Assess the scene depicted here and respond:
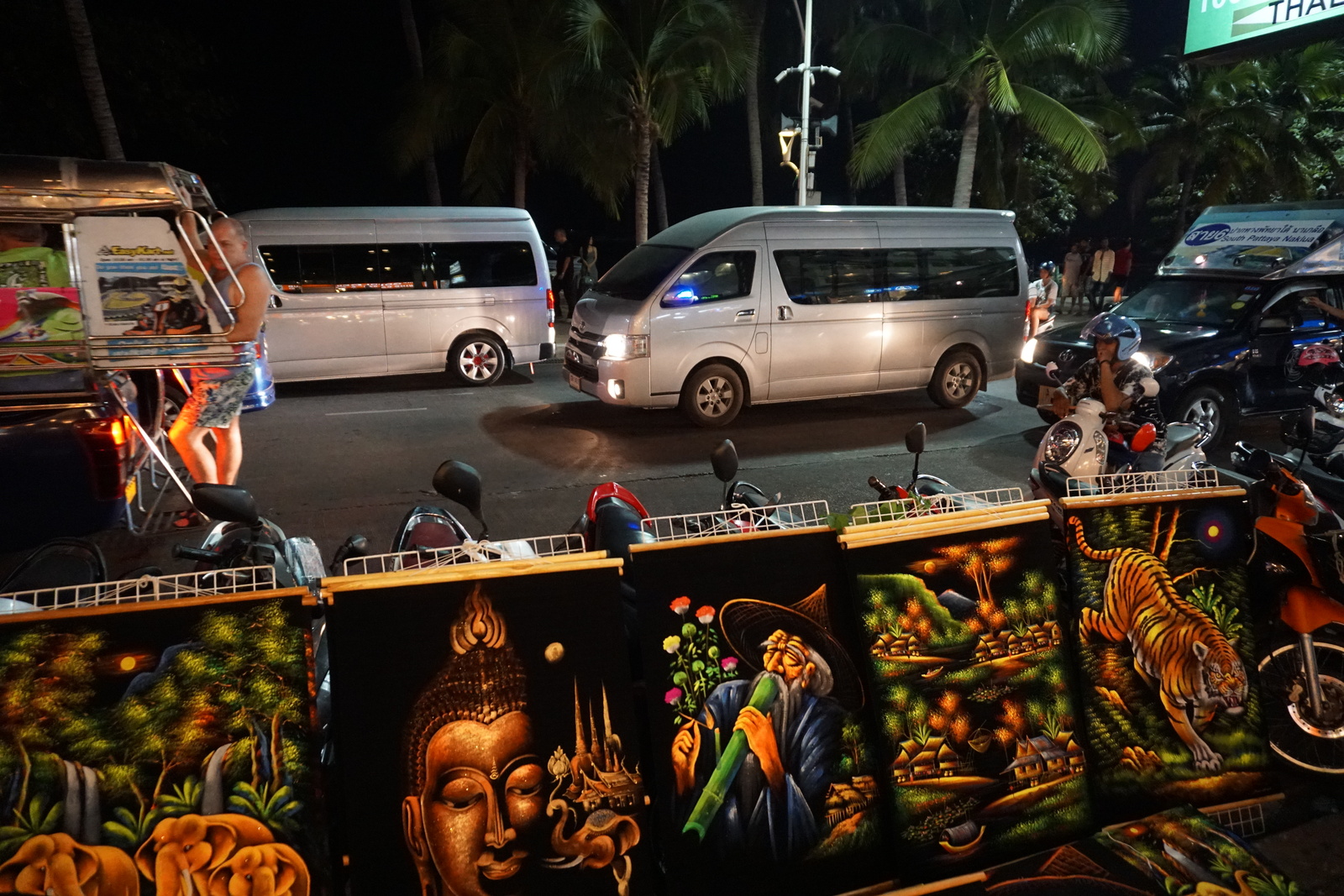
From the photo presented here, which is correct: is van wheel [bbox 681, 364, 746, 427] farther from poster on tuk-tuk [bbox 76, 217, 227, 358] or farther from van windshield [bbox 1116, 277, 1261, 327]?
poster on tuk-tuk [bbox 76, 217, 227, 358]

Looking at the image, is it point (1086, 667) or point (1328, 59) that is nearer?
point (1086, 667)

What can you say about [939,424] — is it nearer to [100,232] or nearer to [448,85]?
[100,232]

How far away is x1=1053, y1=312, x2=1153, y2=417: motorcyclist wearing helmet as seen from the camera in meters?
5.42

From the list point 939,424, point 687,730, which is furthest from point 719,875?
point 939,424

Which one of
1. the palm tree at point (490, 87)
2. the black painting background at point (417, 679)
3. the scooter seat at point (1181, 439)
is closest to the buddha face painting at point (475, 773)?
the black painting background at point (417, 679)

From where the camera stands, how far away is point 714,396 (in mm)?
9547

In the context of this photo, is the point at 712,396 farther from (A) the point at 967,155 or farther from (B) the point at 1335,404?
(A) the point at 967,155

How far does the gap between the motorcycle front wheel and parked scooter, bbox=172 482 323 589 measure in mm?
3658

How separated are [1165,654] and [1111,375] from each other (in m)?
2.97

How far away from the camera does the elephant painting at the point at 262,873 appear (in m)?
2.04

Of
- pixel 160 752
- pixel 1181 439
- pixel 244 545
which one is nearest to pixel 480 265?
pixel 1181 439

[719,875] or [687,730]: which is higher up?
[687,730]

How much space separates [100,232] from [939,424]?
8.01 metres

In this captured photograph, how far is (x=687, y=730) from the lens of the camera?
2.40 m
